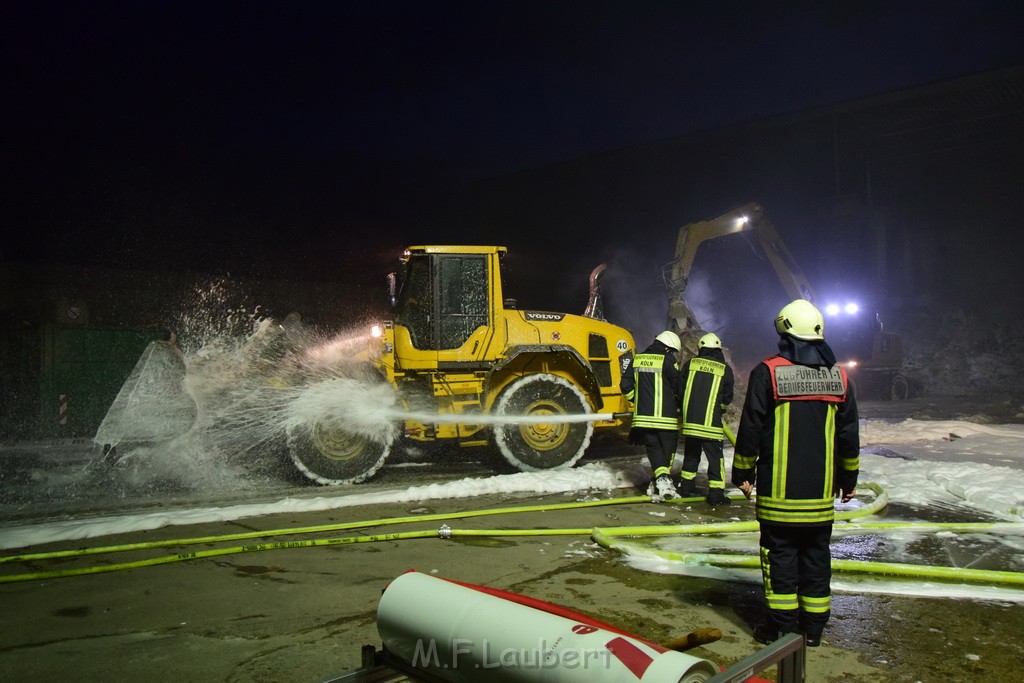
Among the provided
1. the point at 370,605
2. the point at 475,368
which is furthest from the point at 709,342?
the point at 370,605

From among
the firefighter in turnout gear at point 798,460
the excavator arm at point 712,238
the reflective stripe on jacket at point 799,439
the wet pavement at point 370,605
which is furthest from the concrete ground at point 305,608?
the excavator arm at point 712,238

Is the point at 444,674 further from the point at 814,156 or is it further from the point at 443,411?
the point at 814,156

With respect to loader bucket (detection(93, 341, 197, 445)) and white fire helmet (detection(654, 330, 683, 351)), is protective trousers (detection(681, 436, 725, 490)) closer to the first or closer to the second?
white fire helmet (detection(654, 330, 683, 351))

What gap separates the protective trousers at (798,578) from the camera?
341 cm

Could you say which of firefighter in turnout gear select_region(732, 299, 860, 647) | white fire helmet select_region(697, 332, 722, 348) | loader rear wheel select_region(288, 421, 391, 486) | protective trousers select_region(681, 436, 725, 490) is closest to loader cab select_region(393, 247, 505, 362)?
loader rear wheel select_region(288, 421, 391, 486)

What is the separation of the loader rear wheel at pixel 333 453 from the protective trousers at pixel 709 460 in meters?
3.25

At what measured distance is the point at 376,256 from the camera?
21.6 metres

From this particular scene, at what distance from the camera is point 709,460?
21.8ft

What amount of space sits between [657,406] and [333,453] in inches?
Answer: 141

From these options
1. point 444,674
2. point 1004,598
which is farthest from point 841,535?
point 444,674

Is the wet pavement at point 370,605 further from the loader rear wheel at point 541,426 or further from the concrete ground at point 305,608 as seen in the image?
the loader rear wheel at point 541,426

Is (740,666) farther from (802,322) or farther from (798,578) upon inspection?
(802,322)
